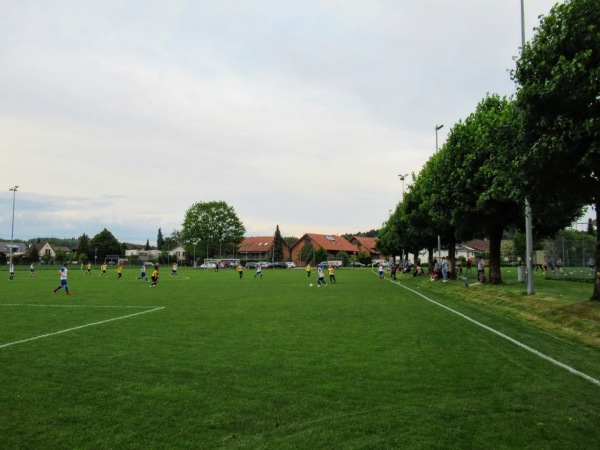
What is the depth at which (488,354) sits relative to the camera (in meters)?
9.42

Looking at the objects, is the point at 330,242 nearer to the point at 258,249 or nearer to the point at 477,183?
the point at 258,249

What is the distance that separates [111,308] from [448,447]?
52.0ft

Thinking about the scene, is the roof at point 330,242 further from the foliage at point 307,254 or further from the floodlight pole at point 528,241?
the floodlight pole at point 528,241

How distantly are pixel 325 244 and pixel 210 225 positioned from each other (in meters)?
28.3

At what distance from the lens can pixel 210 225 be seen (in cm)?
11644

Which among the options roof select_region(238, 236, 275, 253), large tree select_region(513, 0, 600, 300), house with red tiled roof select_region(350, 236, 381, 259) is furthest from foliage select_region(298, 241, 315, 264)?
large tree select_region(513, 0, 600, 300)

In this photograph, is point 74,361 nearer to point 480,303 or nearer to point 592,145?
point 592,145

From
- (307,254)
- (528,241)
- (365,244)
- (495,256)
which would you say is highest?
(365,244)

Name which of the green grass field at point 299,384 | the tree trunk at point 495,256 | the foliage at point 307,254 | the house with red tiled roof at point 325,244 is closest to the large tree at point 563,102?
the green grass field at point 299,384

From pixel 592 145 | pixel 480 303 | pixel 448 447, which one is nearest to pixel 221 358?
pixel 448 447

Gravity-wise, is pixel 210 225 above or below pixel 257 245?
above

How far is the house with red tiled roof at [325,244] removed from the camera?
388 feet

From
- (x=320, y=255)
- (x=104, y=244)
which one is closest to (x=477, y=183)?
(x=320, y=255)

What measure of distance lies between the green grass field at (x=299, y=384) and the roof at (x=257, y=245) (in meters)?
117
